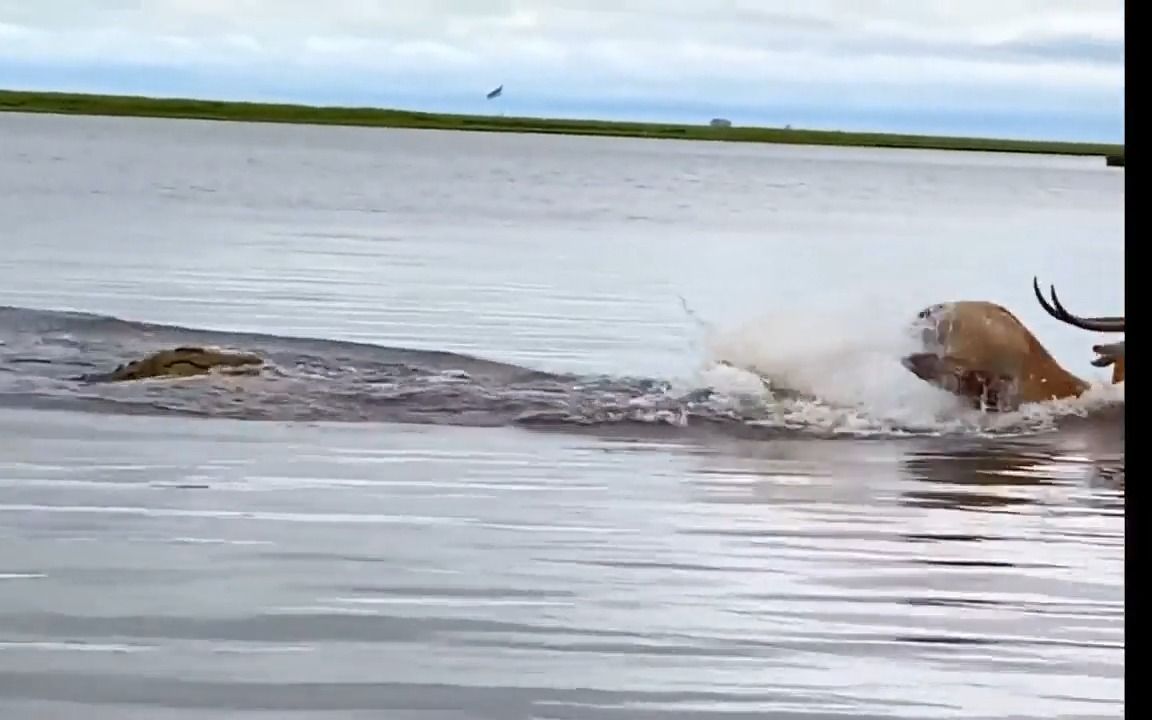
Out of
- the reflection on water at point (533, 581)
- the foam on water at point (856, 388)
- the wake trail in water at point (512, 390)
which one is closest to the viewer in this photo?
the reflection on water at point (533, 581)

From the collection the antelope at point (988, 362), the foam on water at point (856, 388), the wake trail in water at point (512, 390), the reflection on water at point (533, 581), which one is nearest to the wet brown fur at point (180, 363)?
the wake trail in water at point (512, 390)

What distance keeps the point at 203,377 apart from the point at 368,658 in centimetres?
282

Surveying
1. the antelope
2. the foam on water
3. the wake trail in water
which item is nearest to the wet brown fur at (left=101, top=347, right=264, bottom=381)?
the wake trail in water

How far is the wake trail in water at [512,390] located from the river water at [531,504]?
2cm

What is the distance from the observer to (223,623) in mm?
2457

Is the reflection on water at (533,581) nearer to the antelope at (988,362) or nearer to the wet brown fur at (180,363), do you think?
the wet brown fur at (180,363)

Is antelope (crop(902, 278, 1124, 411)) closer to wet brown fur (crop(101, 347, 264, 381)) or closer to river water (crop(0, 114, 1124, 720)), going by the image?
river water (crop(0, 114, 1124, 720))

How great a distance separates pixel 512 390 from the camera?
16.7ft

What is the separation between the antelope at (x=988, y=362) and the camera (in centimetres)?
514

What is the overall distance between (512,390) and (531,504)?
1.63 meters

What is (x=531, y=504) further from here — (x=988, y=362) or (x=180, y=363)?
(x=988, y=362)

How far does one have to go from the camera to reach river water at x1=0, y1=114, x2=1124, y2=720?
2281mm

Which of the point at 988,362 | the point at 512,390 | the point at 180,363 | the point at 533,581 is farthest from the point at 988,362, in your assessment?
the point at 533,581

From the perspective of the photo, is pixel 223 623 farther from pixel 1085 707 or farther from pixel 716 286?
pixel 716 286
